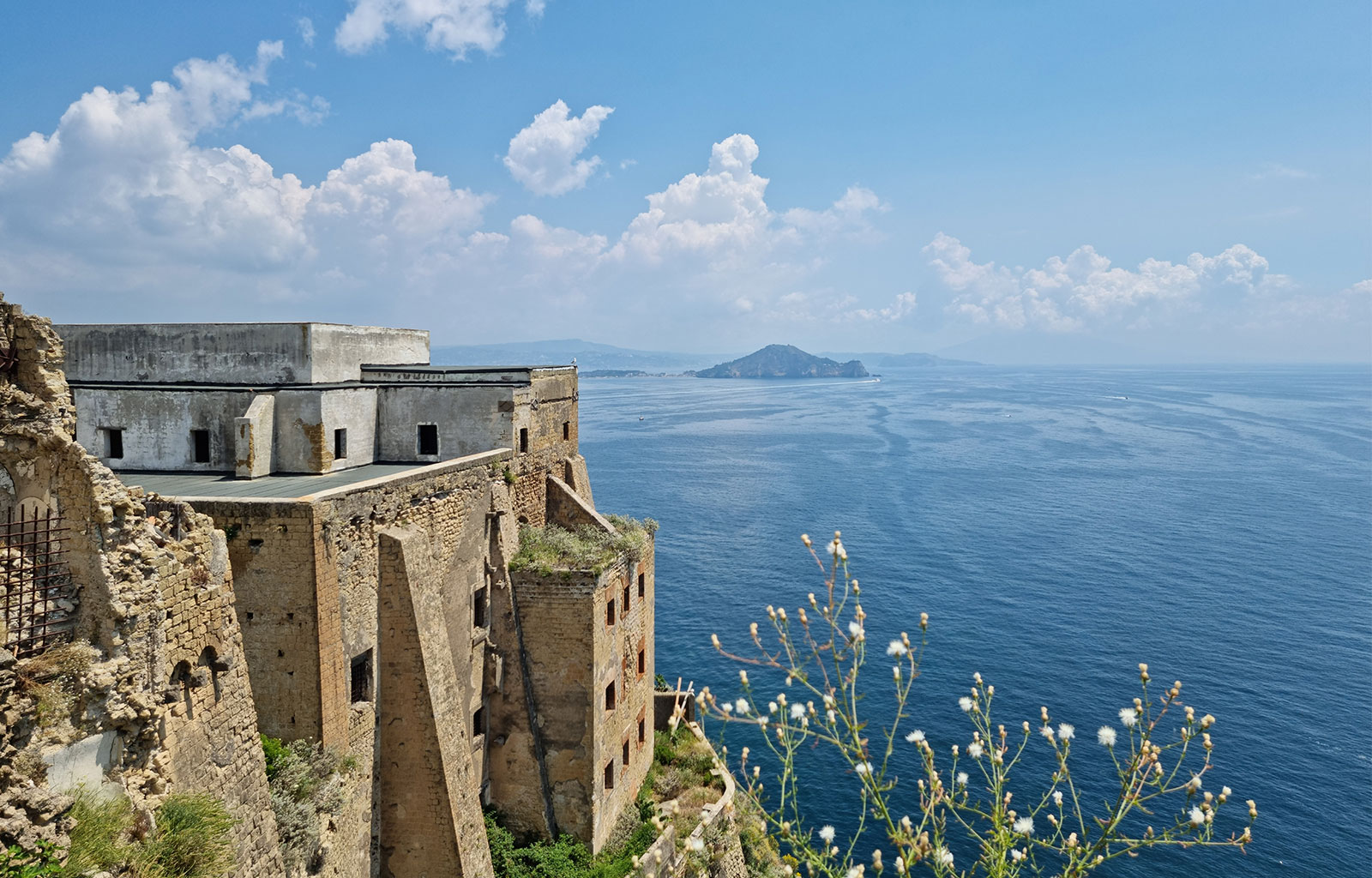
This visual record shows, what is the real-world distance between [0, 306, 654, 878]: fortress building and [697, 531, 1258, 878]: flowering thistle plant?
17.7 feet

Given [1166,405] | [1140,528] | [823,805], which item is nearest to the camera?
[823,805]

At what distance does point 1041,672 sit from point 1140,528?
34.6m

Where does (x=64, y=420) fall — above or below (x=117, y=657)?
above

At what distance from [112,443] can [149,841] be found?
1523 cm

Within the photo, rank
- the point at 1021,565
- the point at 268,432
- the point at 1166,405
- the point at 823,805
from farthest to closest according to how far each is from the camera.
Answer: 1. the point at 1166,405
2. the point at 1021,565
3. the point at 823,805
4. the point at 268,432

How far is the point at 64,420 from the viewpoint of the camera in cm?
1041

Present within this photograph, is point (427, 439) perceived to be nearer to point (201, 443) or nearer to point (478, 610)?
point (478, 610)

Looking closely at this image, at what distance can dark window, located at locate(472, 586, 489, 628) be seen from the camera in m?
21.7

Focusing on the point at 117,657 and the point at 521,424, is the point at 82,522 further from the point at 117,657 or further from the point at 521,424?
the point at 521,424

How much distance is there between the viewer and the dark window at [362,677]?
16656 millimetres

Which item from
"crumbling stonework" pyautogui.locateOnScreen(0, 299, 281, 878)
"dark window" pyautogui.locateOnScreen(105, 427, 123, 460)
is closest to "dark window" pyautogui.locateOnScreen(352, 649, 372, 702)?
"crumbling stonework" pyautogui.locateOnScreen(0, 299, 281, 878)

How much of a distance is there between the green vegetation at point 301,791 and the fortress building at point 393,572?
0.38 m

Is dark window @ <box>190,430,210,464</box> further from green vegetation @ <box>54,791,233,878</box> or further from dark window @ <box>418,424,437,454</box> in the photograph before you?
green vegetation @ <box>54,791,233,878</box>

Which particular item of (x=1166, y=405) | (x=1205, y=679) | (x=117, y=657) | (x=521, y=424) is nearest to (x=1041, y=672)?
(x=1205, y=679)
